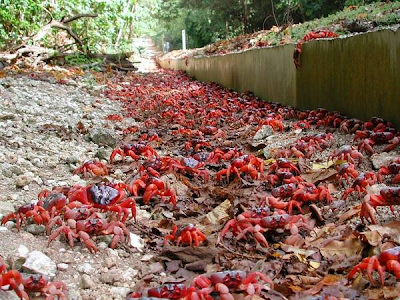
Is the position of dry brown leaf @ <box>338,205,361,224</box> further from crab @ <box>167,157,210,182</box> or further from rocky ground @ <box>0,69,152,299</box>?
crab @ <box>167,157,210,182</box>

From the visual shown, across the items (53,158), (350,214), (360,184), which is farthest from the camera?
(53,158)

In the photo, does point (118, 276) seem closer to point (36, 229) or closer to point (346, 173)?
point (36, 229)

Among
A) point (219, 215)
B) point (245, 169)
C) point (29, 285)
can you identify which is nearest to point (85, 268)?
point (29, 285)

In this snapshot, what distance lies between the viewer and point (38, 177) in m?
4.68

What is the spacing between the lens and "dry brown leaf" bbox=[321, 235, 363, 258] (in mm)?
2953

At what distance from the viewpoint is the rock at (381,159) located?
454 cm

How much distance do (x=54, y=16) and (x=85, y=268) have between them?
16.1 meters

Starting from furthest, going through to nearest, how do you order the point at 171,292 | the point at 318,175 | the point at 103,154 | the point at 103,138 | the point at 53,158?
1. the point at 103,138
2. the point at 103,154
3. the point at 53,158
4. the point at 318,175
5. the point at 171,292

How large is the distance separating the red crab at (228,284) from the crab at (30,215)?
1.29 m

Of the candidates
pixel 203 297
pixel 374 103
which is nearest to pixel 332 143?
pixel 374 103

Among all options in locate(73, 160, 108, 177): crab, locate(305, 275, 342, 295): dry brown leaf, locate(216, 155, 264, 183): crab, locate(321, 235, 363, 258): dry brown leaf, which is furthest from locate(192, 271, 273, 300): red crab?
locate(73, 160, 108, 177): crab

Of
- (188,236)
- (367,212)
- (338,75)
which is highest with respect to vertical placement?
(338,75)

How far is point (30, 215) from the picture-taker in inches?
132

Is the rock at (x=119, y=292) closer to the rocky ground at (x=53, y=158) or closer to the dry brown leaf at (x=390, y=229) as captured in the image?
the rocky ground at (x=53, y=158)
